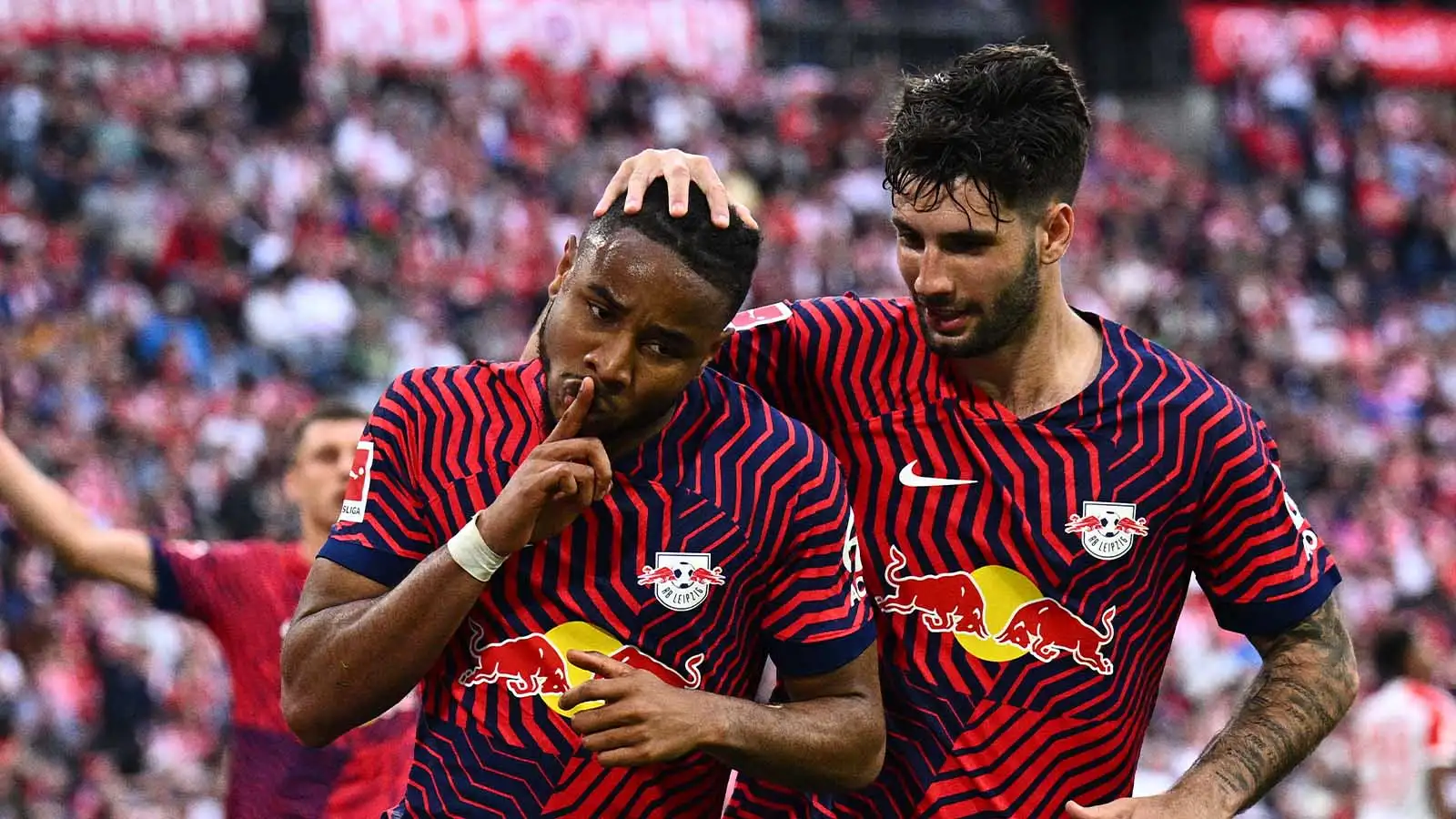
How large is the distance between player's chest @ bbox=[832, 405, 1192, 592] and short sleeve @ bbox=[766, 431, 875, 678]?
0.43 meters

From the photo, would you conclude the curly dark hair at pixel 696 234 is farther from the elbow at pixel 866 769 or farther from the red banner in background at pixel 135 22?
the red banner in background at pixel 135 22

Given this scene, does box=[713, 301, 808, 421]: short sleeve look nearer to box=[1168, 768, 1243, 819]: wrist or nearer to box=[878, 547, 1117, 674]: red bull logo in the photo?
box=[878, 547, 1117, 674]: red bull logo

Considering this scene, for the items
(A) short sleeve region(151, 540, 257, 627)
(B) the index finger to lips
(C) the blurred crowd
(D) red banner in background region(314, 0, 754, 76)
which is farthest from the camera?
(D) red banner in background region(314, 0, 754, 76)

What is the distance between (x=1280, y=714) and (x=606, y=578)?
138 cm

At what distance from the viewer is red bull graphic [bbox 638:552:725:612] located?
312 cm

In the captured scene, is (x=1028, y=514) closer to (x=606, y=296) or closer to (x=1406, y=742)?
(x=606, y=296)

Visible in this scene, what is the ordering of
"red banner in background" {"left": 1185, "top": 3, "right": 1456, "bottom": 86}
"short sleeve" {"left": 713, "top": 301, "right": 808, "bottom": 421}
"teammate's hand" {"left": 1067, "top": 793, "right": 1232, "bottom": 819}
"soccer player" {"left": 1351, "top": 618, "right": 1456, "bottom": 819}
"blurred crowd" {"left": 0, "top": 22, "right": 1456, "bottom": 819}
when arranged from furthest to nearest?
"red banner in background" {"left": 1185, "top": 3, "right": 1456, "bottom": 86}, "blurred crowd" {"left": 0, "top": 22, "right": 1456, "bottom": 819}, "soccer player" {"left": 1351, "top": 618, "right": 1456, "bottom": 819}, "short sleeve" {"left": 713, "top": 301, "right": 808, "bottom": 421}, "teammate's hand" {"left": 1067, "top": 793, "right": 1232, "bottom": 819}

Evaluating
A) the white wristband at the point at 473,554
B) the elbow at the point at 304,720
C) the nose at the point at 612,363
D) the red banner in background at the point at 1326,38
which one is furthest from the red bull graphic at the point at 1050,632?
the red banner in background at the point at 1326,38

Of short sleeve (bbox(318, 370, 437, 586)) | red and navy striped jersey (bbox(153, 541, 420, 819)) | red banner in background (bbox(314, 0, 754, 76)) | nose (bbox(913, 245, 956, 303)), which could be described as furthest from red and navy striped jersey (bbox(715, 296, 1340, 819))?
red banner in background (bbox(314, 0, 754, 76))

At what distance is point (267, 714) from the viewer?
5.60 m

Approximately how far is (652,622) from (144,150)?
1309 cm

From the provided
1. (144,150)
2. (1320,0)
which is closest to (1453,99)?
(1320,0)

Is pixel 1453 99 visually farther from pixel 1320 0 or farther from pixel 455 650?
pixel 455 650

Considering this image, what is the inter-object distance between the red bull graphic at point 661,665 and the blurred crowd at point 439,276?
230 inches
